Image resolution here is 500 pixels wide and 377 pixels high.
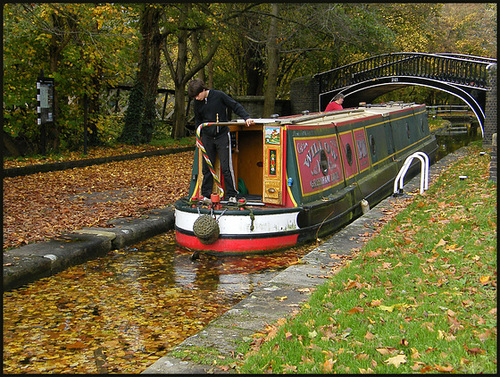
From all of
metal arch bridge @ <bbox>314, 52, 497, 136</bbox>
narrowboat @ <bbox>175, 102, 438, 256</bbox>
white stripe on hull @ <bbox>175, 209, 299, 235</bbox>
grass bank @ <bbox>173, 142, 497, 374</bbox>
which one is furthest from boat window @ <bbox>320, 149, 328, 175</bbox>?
metal arch bridge @ <bbox>314, 52, 497, 136</bbox>

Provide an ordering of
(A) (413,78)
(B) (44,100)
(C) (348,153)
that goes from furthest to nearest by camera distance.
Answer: (A) (413,78), (B) (44,100), (C) (348,153)

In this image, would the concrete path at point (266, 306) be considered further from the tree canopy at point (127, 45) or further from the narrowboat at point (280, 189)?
the tree canopy at point (127, 45)

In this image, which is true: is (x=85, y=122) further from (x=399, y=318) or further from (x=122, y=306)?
(x=399, y=318)

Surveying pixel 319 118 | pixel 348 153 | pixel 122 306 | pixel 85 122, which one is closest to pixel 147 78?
pixel 85 122

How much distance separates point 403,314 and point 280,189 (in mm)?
4201

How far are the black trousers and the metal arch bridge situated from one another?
16.8 meters

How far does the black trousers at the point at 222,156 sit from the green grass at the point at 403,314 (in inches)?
105

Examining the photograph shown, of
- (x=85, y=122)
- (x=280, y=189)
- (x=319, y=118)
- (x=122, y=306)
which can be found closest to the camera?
(x=122, y=306)

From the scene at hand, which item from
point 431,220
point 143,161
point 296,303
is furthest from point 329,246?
point 143,161

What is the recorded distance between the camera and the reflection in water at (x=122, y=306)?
4863 millimetres

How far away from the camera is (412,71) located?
27.5 metres

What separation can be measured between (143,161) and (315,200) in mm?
9147

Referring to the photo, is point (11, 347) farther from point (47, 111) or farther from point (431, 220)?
point (47, 111)

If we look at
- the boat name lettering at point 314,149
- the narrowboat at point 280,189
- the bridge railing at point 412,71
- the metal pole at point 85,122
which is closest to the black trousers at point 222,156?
the narrowboat at point 280,189
